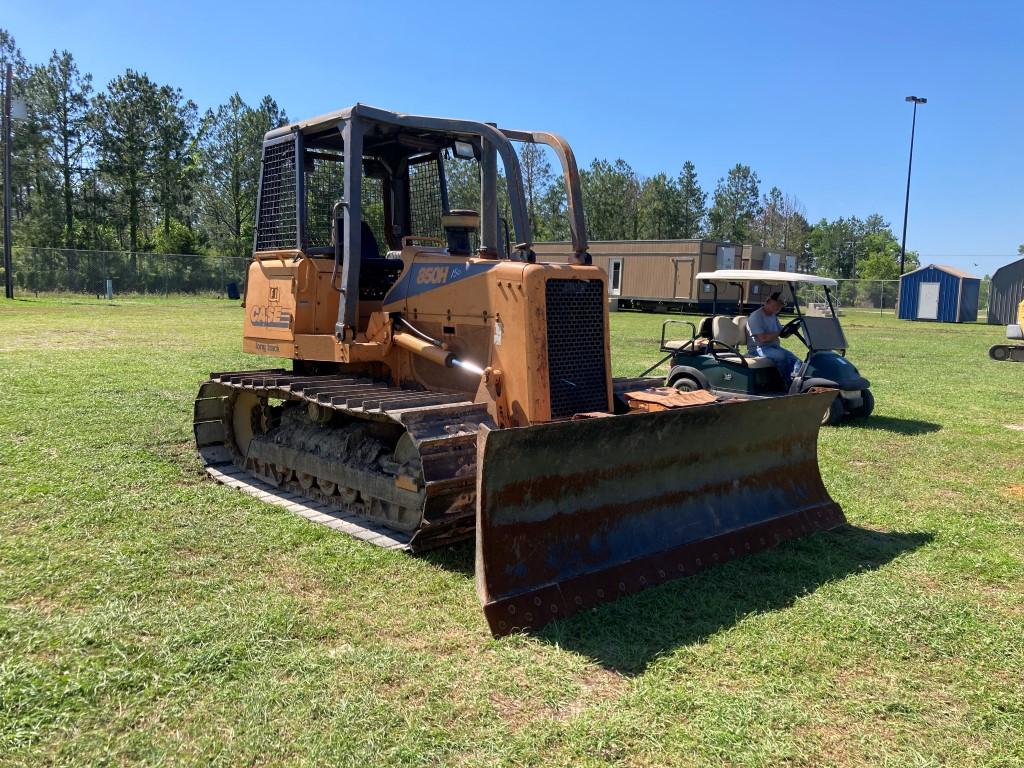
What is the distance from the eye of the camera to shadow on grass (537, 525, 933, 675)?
12.7ft

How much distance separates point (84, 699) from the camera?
10.5ft

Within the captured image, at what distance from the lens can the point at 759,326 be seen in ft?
34.4

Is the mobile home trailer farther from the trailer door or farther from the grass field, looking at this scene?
the grass field

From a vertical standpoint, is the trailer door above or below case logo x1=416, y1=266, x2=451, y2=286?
above

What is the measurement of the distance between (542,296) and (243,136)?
5309cm

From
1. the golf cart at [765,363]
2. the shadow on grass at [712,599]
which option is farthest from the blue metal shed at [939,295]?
the shadow on grass at [712,599]

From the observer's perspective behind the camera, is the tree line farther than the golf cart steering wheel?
Yes

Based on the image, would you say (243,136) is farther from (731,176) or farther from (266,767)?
(266,767)

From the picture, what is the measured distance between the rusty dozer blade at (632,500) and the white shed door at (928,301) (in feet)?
123

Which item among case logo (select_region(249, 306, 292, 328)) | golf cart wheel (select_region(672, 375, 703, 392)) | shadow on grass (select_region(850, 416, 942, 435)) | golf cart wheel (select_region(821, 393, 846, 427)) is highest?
case logo (select_region(249, 306, 292, 328))

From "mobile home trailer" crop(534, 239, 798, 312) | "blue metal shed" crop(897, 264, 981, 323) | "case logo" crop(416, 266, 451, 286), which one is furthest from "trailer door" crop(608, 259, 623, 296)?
"case logo" crop(416, 266, 451, 286)

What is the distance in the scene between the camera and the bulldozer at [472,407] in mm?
4434

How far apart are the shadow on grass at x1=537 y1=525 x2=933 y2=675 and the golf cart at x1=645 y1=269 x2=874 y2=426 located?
4.58 meters

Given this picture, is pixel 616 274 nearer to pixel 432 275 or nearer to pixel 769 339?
pixel 769 339
